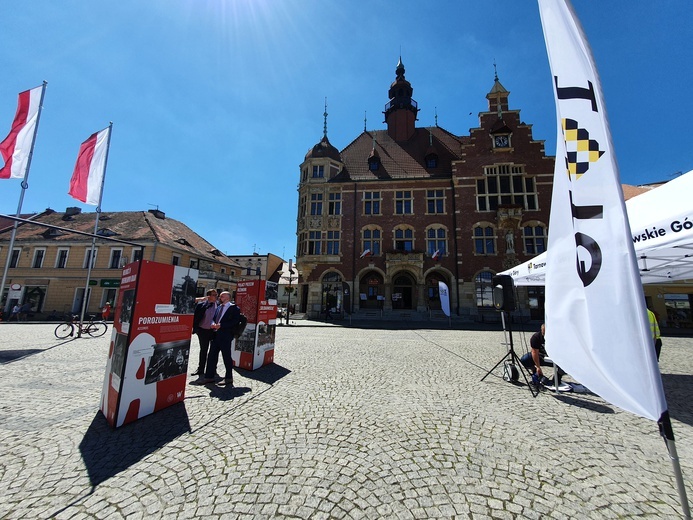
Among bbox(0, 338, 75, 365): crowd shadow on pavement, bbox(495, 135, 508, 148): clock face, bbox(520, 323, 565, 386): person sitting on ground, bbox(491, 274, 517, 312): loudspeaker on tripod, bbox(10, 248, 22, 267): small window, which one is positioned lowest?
bbox(0, 338, 75, 365): crowd shadow on pavement

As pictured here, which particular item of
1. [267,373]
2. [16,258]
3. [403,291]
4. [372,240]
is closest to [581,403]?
[267,373]

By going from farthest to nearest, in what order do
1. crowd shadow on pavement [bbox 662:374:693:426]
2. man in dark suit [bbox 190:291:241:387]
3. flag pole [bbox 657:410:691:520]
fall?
man in dark suit [bbox 190:291:241:387] < crowd shadow on pavement [bbox 662:374:693:426] < flag pole [bbox 657:410:691:520]

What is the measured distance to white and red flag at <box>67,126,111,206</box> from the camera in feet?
43.2

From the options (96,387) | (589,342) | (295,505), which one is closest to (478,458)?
(589,342)

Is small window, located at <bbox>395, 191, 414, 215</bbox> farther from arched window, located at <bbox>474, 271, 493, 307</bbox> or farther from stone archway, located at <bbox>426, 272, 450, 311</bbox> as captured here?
arched window, located at <bbox>474, 271, 493, 307</bbox>

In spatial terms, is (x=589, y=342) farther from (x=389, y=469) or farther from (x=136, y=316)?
(x=136, y=316)

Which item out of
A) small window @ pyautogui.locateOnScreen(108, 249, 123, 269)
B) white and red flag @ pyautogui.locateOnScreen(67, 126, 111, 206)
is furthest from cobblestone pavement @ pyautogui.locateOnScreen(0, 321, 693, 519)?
small window @ pyautogui.locateOnScreen(108, 249, 123, 269)

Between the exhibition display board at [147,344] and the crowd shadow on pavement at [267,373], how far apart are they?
5.81 feet

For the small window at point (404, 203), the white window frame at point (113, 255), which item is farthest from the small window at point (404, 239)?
the white window frame at point (113, 255)

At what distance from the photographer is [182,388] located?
4.82m

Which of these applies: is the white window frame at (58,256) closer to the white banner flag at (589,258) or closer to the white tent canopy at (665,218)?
the white banner flag at (589,258)

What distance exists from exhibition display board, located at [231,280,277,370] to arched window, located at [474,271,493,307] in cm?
2233

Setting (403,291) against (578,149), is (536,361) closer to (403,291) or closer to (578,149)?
(578,149)

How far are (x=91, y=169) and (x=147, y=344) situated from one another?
14069mm
